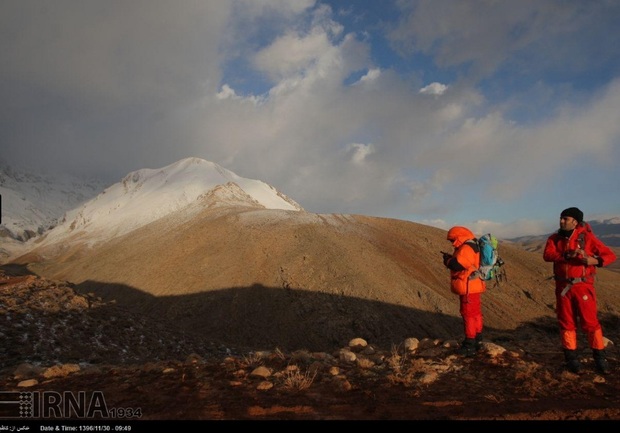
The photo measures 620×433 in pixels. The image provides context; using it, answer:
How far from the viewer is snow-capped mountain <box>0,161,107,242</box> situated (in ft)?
327

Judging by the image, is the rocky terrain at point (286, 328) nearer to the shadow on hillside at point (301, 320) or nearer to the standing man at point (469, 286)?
the shadow on hillside at point (301, 320)

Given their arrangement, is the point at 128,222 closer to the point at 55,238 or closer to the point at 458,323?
the point at 55,238

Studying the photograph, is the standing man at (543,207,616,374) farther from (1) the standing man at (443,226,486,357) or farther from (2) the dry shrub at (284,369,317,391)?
(2) the dry shrub at (284,369,317,391)

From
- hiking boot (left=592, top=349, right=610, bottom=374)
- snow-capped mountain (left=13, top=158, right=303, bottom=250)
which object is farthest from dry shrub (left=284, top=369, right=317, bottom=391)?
snow-capped mountain (left=13, top=158, right=303, bottom=250)

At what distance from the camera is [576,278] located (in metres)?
5.61

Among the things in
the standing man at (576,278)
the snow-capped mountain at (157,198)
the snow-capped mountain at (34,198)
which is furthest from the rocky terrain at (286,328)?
the snow-capped mountain at (34,198)

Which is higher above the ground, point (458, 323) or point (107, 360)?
point (107, 360)

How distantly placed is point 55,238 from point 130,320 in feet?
214

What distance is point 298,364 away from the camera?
20.8 ft

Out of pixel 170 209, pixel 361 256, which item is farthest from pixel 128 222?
pixel 361 256

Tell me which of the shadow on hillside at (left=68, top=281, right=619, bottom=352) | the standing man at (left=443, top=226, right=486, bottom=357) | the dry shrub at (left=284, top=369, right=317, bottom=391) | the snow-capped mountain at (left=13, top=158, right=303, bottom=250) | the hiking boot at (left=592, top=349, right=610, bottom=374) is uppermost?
the snow-capped mountain at (left=13, top=158, right=303, bottom=250)

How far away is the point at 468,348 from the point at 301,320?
47.8 ft

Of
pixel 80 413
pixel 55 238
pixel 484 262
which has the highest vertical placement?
pixel 55 238

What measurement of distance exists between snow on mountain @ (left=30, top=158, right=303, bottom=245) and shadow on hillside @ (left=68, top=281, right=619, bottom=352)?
99.1 ft
